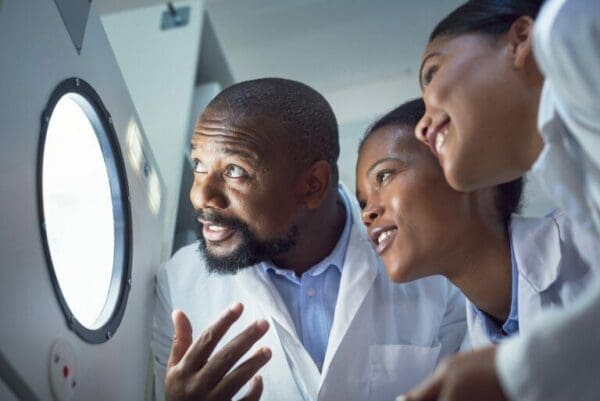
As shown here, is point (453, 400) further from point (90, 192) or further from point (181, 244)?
point (181, 244)

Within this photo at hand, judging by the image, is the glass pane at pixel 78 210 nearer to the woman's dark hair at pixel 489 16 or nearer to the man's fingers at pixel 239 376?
the man's fingers at pixel 239 376

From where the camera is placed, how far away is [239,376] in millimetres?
959

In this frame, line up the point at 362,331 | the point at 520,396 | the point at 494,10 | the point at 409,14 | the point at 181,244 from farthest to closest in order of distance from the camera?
the point at 409,14 < the point at 181,244 < the point at 362,331 < the point at 494,10 < the point at 520,396

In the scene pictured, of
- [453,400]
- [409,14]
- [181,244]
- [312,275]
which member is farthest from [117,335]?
[409,14]

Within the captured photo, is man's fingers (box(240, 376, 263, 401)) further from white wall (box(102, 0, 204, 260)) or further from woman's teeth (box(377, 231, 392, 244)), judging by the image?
white wall (box(102, 0, 204, 260))

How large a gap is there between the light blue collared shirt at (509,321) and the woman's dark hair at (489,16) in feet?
1.30

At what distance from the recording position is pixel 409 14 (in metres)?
1.90

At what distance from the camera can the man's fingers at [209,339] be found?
0.93m

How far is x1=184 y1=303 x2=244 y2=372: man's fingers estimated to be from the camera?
93cm

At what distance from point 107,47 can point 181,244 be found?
596mm

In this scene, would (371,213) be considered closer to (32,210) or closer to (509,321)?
(509,321)

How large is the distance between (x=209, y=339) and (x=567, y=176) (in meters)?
0.53

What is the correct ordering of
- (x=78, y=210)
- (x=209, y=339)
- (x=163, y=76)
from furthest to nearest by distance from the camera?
(x=163, y=76)
(x=78, y=210)
(x=209, y=339)

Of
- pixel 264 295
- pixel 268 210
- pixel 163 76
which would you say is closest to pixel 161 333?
pixel 264 295
